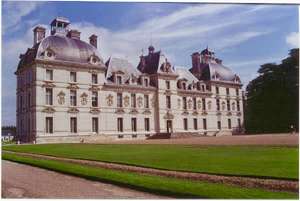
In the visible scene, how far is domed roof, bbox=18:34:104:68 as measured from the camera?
28861 mm

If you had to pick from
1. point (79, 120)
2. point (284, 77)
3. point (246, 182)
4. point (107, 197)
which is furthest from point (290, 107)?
point (79, 120)

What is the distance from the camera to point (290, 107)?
19.7 meters

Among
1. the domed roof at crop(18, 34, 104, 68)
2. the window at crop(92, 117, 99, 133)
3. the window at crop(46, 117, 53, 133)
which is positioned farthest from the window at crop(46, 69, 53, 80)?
the window at crop(92, 117, 99, 133)

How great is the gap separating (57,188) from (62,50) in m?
22.5

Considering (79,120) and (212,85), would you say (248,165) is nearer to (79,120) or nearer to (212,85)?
(79,120)

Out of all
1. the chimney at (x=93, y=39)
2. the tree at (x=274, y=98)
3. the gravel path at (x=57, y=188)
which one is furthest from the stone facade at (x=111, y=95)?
the gravel path at (x=57, y=188)

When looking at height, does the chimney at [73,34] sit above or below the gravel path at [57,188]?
above

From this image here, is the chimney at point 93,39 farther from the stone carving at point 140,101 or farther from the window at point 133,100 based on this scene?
the stone carving at point 140,101

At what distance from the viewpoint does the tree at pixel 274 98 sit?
18.3 m

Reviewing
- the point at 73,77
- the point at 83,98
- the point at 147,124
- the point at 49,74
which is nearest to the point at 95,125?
the point at 83,98

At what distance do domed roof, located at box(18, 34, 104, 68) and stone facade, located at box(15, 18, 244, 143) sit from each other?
0.07 m

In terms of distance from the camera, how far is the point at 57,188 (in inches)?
333

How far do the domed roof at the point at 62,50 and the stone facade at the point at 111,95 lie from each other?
0.24 feet

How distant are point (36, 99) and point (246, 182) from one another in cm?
2308
